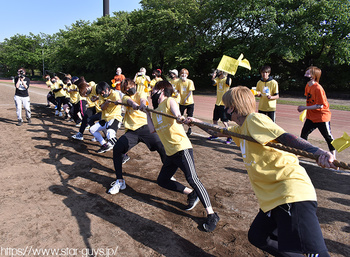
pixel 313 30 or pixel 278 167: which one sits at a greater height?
pixel 313 30

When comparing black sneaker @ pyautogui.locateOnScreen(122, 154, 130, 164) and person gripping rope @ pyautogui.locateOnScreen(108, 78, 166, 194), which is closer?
person gripping rope @ pyautogui.locateOnScreen(108, 78, 166, 194)

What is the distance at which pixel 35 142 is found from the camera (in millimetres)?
6785

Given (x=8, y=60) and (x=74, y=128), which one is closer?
(x=74, y=128)

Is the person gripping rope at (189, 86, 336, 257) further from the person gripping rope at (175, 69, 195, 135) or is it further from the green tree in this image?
the green tree

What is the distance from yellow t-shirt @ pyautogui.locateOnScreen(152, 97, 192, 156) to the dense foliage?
21.3 meters

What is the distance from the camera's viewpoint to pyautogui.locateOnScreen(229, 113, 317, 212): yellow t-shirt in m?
1.85

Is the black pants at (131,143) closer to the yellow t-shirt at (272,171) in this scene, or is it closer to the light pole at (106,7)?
the yellow t-shirt at (272,171)

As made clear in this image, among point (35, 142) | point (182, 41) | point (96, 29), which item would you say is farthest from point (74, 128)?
point (96, 29)

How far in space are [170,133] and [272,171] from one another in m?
1.64

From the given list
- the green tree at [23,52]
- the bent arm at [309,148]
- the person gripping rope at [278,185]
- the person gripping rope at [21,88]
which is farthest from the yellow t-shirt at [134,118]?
the green tree at [23,52]

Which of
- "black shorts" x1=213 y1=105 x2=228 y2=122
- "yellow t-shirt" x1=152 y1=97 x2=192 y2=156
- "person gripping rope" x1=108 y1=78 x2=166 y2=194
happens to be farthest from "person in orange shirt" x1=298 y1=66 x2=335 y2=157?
"person gripping rope" x1=108 y1=78 x2=166 y2=194

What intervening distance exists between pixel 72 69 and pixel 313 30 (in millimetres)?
40416

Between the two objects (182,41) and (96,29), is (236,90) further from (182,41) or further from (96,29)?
(96,29)

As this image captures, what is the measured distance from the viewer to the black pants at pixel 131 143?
13.2ft
